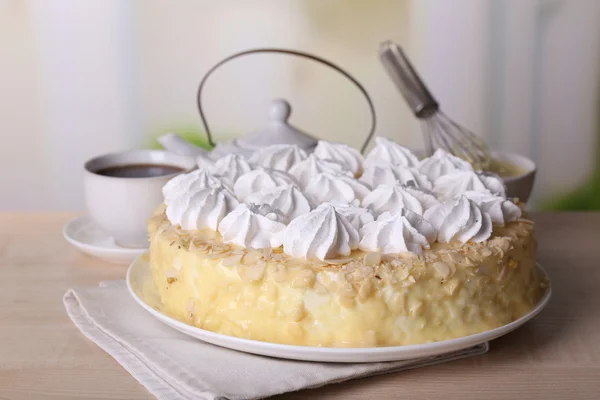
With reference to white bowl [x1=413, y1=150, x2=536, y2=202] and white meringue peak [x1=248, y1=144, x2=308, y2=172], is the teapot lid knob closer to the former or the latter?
white meringue peak [x1=248, y1=144, x2=308, y2=172]

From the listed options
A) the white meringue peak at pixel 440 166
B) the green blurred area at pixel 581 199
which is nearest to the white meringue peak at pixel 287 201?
the white meringue peak at pixel 440 166

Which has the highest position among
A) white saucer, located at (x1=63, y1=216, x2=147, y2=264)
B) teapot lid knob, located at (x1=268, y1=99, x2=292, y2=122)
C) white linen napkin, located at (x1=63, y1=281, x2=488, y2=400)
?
teapot lid knob, located at (x1=268, y1=99, x2=292, y2=122)

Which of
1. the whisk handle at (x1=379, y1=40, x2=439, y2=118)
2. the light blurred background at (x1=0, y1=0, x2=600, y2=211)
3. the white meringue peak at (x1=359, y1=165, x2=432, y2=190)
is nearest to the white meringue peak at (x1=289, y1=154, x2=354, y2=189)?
the white meringue peak at (x1=359, y1=165, x2=432, y2=190)

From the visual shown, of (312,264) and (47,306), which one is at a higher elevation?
(312,264)

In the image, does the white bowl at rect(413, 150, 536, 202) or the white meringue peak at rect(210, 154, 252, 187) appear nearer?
the white meringue peak at rect(210, 154, 252, 187)

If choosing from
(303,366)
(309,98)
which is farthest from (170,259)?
(309,98)

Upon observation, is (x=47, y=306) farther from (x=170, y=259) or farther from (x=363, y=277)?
(x=363, y=277)

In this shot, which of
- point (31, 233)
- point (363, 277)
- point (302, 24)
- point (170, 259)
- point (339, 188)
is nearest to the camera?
point (363, 277)

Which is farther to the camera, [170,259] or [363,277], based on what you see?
[170,259]
